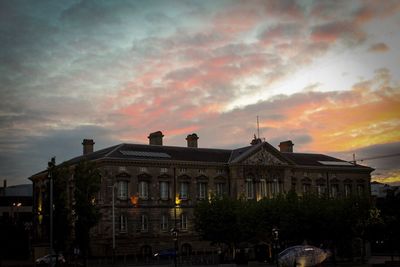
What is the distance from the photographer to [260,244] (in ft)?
267

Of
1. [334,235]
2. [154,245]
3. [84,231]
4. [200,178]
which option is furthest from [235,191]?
[84,231]

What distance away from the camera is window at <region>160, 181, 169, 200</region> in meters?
83.1

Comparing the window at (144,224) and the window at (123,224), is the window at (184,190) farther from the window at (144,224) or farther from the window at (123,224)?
the window at (123,224)

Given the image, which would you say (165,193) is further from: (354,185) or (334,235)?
(354,185)

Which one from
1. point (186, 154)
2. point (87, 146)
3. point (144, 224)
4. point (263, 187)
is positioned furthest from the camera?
point (87, 146)

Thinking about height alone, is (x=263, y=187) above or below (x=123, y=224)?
above

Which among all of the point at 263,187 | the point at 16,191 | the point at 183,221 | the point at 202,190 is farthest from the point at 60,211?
Answer: the point at 16,191

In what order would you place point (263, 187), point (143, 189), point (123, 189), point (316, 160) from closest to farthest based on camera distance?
1. point (123, 189)
2. point (143, 189)
3. point (263, 187)
4. point (316, 160)

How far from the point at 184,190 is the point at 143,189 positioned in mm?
6613

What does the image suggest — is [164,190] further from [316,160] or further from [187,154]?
[316,160]

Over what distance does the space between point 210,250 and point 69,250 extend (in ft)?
68.2

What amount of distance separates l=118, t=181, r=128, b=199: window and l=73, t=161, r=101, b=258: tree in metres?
16.7

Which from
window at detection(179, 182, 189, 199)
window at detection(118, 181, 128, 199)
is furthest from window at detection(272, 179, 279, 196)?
window at detection(118, 181, 128, 199)

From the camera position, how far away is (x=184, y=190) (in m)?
85.4
